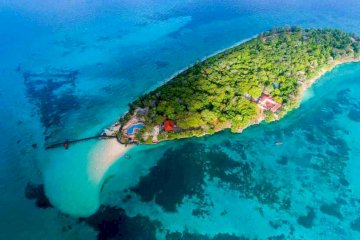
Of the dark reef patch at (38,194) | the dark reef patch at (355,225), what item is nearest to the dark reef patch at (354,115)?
the dark reef patch at (355,225)

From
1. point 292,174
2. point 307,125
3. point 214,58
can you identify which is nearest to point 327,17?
point 214,58

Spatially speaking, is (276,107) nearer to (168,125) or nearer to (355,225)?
(168,125)

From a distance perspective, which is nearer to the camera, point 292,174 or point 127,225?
point 127,225

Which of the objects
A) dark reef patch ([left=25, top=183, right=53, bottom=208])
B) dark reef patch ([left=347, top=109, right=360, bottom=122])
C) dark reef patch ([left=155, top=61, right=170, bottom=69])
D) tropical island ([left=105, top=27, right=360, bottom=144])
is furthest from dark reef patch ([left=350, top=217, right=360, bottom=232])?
dark reef patch ([left=155, top=61, right=170, bottom=69])

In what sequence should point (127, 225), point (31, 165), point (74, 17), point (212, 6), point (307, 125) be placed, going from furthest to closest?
point (212, 6) → point (74, 17) → point (307, 125) → point (31, 165) → point (127, 225)

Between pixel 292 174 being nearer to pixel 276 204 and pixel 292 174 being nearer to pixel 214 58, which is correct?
pixel 276 204

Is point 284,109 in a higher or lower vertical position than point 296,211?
higher

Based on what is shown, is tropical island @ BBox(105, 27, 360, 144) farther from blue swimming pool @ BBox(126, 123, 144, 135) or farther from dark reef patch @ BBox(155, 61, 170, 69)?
dark reef patch @ BBox(155, 61, 170, 69)

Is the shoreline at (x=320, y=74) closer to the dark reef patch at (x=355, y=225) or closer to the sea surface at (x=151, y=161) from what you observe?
the sea surface at (x=151, y=161)
